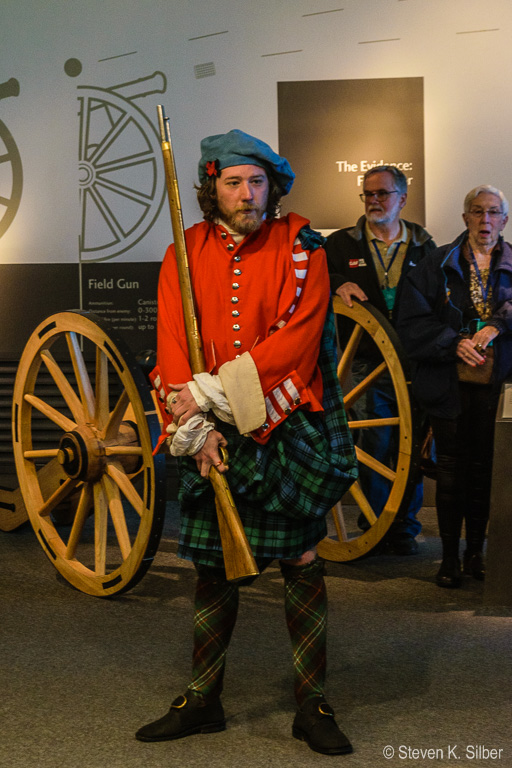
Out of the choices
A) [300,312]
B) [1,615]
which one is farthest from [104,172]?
[300,312]

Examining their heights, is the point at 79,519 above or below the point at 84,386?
below

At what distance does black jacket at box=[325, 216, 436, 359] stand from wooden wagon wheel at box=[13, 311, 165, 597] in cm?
107

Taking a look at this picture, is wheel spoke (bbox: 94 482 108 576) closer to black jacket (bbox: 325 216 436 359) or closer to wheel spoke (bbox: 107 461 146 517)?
wheel spoke (bbox: 107 461 146 517)

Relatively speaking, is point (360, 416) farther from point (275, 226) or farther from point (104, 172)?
point (275, 226)

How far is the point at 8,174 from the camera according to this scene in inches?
193

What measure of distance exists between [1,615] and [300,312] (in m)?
1.62

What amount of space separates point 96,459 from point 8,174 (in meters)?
2.36

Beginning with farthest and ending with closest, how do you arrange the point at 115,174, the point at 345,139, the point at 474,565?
the point at 115,174 → the point at 345,139 → the point at 474,565

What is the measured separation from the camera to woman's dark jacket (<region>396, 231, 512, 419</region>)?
10.7 feet

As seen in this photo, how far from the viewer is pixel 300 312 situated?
212cm

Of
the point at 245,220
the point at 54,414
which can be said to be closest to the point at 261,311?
the point at 245,220

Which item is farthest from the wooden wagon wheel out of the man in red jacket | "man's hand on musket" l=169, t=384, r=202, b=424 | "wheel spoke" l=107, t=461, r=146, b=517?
"man's hand on musket" l=169, t=384, r=202, b=424

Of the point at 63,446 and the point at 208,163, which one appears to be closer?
the point at 208,163

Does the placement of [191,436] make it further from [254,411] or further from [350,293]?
[350,293]
